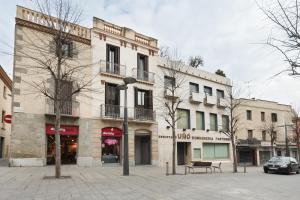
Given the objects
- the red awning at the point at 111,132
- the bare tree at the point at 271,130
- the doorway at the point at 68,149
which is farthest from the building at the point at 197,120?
the bare tree at the point at 271,130

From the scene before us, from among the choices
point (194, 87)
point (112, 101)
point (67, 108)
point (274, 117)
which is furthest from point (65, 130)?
point (274, 117)

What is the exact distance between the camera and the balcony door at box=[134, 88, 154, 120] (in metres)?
26.5

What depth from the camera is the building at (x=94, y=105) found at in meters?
20.6

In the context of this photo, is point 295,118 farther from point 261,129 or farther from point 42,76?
point 42,76

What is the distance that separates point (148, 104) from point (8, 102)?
16176mm

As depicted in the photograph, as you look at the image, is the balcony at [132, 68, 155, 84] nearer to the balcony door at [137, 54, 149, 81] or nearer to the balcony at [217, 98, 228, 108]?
the balcony door at [137, 54, 149, 81]

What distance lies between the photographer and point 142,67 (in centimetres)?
2808

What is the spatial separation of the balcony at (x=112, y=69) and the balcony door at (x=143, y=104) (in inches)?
78.4

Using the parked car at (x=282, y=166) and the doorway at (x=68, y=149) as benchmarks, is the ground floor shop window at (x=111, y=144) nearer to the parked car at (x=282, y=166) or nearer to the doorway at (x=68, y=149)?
the doorway at (x=68, y=149)

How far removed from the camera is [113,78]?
82.6 feet

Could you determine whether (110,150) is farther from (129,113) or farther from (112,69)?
(112,69)

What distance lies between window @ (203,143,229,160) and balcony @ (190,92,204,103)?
4683mm

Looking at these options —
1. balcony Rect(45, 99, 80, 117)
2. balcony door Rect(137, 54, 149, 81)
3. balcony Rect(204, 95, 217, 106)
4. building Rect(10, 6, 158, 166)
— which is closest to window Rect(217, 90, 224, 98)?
balcony Rect(204, 95, 217, 106)

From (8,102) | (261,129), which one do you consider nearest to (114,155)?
(8,102)
